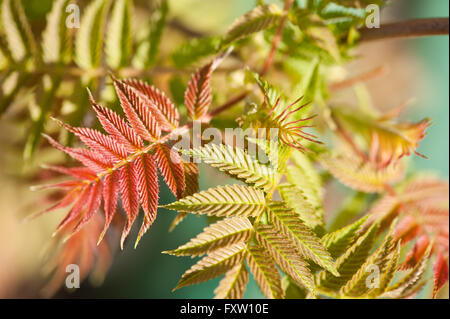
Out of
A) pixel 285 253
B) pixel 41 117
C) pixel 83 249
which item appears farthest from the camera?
pixel 83 249

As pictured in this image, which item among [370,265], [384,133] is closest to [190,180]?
[370,265]

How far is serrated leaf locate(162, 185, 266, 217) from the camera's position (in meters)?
0.38

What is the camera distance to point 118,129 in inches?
16.1

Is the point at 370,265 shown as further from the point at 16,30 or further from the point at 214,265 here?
the point at 16,30

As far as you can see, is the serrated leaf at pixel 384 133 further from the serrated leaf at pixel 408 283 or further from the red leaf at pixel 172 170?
the red leaf at pixel 172 170

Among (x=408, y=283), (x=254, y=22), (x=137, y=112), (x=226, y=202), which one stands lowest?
(x=408, y=283)

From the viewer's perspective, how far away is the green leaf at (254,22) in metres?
0.46

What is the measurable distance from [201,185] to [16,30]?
56 cm

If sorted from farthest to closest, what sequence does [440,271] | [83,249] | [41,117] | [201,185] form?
[201,185]
[83,249]
[41,117]
[440,271]

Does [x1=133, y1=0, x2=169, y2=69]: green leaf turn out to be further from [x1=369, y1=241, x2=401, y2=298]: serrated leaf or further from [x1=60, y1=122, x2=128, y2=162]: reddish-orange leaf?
[x1=369, y1=241, x2=401, y2=298]: serrated leaf

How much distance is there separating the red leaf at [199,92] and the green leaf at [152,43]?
247mm

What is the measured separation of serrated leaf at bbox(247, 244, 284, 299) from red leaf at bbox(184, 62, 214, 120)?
18cm

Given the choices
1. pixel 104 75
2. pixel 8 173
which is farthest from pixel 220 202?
pixel 8 173

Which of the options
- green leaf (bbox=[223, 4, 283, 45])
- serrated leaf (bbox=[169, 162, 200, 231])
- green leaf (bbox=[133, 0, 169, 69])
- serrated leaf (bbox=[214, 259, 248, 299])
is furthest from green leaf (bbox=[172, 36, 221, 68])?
serrated leaf (bbox=[214, 259, 248, 299])
